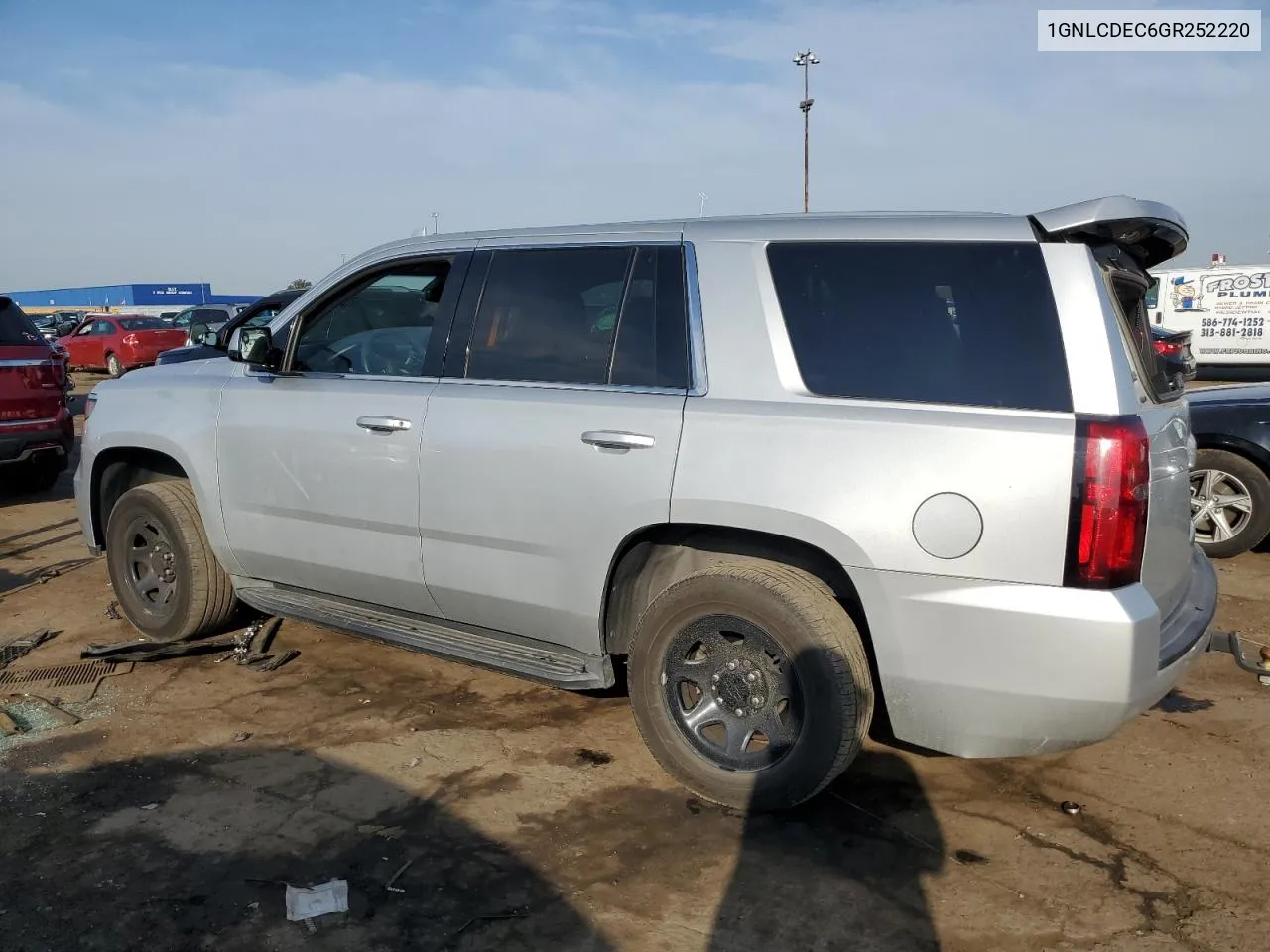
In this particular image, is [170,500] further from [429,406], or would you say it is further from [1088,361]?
[1088,361]

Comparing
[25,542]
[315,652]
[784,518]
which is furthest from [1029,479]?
[25,542]

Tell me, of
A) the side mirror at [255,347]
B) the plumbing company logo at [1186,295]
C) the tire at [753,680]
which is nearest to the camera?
the tire at [753,680]

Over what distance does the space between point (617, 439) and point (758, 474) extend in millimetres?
535

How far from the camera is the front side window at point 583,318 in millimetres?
3604

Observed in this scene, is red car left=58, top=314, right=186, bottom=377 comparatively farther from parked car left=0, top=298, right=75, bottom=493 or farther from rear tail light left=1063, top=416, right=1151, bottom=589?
rear tail light left=1063, top=416, right=1151, bottom=589

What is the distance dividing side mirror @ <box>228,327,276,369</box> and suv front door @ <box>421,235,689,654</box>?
38.8 inches

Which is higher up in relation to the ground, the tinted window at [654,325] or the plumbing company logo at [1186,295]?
the plumbing company logo at [1186,295]

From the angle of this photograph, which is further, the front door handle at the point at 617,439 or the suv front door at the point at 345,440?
the suv front door at the point at 345,440

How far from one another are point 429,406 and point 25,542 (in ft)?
17.0

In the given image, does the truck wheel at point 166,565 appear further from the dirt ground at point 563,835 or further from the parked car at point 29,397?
the parked car at point 29,397

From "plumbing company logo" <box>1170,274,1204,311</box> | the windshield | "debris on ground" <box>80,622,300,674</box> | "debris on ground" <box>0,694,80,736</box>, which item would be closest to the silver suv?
"debris on ground" <box>80,622,300,674</box>

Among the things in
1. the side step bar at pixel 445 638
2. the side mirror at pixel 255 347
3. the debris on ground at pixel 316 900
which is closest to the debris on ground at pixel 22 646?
the side step bar at pixel 445 638

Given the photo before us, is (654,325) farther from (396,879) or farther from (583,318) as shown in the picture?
(396,879)

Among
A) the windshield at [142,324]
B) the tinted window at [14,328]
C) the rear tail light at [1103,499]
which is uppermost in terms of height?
the windshield at [142,324]
